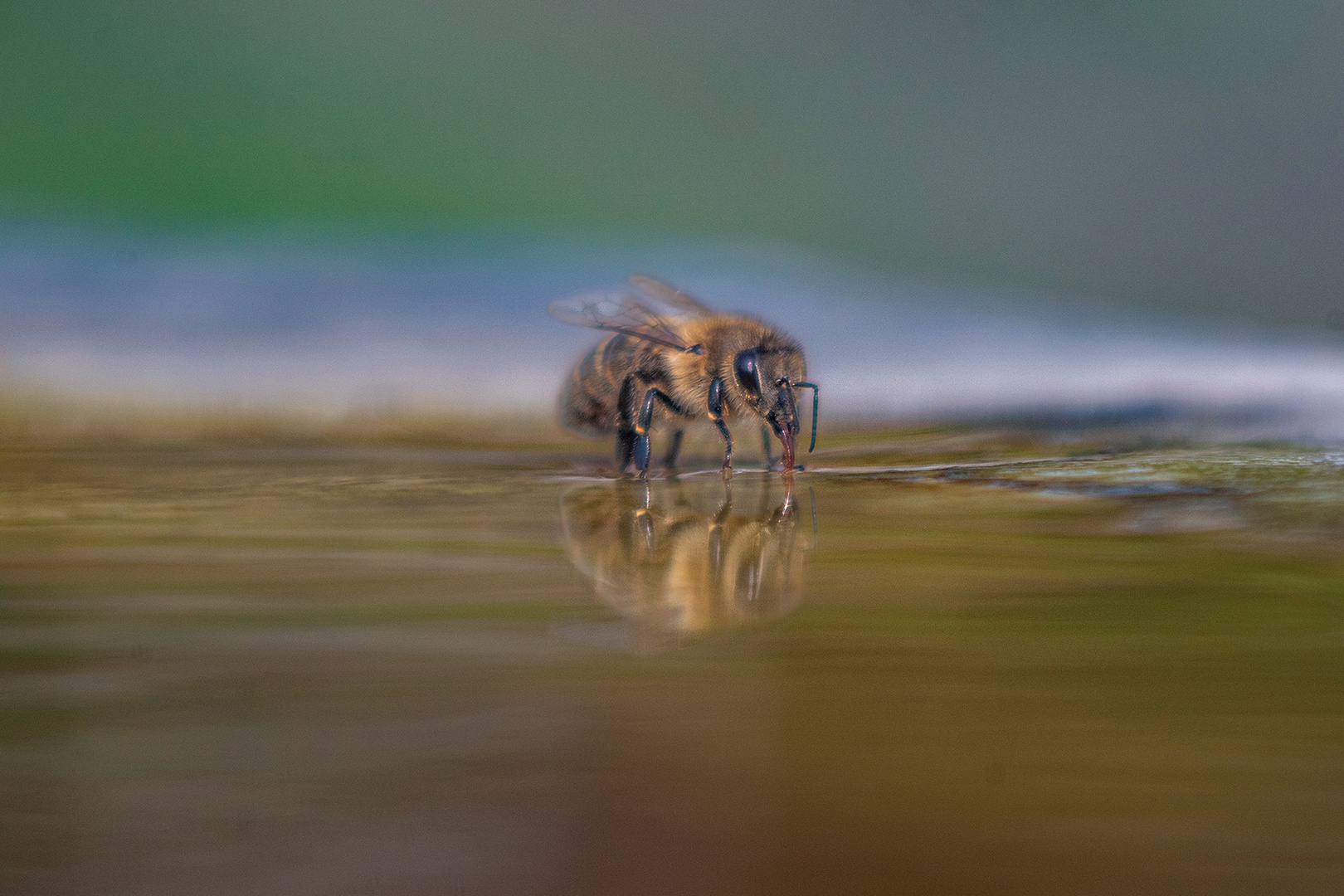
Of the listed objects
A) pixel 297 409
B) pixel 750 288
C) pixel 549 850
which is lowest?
pixel 549 850

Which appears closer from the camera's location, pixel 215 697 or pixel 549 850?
pixel 549 850

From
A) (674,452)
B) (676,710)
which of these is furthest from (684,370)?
(676,710)

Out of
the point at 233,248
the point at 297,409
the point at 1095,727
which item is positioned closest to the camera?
the point at 1095,727

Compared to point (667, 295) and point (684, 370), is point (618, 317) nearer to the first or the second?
point (684, 370)

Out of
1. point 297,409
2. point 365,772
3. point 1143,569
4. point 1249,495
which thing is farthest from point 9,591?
point 297,409

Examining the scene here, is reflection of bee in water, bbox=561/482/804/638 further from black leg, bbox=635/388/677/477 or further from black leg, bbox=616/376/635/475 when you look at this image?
black leg, bbox=616/376/635/475

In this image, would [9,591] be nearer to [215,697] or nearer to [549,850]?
[215,697]

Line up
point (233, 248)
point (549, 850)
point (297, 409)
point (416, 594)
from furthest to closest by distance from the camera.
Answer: point (233, 248) < point (297, 409) < point (416, 594) < point (549, 850)
